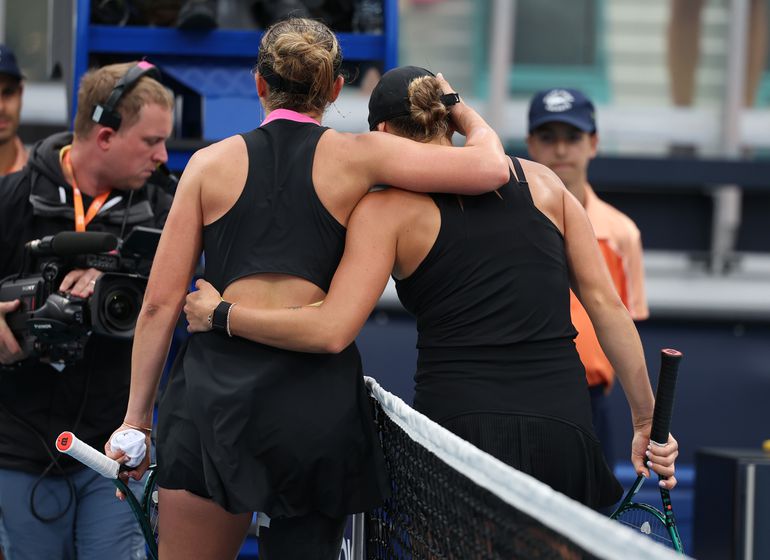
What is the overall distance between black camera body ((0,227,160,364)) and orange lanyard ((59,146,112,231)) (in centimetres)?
14

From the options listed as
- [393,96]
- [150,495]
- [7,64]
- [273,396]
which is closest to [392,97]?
[393,96]

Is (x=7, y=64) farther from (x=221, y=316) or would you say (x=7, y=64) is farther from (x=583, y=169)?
(x=221, y=316)

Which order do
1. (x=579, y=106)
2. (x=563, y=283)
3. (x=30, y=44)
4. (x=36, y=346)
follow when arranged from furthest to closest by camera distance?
(x=30, y=44) → (x=579, y=106) → (x=36, y=346) → (x=563, y=283)

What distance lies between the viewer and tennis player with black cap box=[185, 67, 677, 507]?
2.99m

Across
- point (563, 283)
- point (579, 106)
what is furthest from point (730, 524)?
point (563, 283)

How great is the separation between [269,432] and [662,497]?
3.53 ft

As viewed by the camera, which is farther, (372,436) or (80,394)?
(80,394)

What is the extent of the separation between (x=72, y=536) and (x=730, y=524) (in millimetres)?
2794

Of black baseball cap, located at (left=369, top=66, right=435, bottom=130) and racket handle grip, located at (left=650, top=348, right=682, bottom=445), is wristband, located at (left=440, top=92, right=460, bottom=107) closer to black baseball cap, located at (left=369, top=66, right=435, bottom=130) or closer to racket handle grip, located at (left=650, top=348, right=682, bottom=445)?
black baseball cap, located at (left=369, top=66, right=435, bottom=130)

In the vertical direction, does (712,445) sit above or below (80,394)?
below

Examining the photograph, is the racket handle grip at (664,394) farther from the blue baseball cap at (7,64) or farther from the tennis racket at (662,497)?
the blue baseball cap at (7,64)

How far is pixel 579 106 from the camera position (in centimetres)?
522

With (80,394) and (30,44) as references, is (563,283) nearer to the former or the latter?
(80,394)

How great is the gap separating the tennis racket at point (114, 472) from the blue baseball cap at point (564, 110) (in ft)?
8.23
